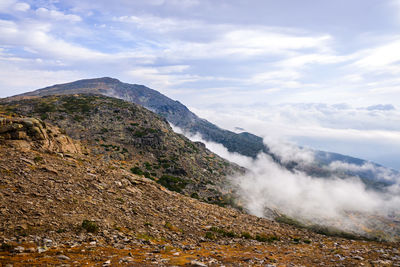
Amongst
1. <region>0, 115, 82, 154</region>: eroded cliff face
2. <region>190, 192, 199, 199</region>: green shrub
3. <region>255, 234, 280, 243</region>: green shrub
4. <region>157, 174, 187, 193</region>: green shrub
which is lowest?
<region>190, 192, 199, 199</region>: green shrub

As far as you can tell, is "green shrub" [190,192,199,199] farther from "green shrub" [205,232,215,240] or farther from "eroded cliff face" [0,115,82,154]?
"green shrub" [205,232,215,240]

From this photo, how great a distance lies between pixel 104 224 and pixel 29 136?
20074 millimetres

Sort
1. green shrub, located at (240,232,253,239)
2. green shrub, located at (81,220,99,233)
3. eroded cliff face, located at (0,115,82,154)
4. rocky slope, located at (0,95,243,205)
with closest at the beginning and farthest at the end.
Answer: green shrub, located at (81,220,99,233)
eroded cliff face, located at (0,115,82,154)
green shrub, located at (240,232,253,239)
rocky slope, located at (0,95,243,205)

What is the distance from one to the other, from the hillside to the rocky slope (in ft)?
117

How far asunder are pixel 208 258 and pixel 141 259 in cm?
530

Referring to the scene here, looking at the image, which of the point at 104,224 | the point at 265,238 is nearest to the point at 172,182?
the point at 265,238

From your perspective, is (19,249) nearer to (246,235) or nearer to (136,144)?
(246,235)

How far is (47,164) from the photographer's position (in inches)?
1000

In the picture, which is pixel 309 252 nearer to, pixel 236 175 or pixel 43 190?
pixel 43 190

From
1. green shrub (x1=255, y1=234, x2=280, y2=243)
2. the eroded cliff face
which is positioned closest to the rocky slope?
the eroded cliff face

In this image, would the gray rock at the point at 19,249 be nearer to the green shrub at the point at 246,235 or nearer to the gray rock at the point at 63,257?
the gray rock at the point at 63,257

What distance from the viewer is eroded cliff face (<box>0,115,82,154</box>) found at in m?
28.0

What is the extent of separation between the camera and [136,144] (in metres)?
84.6

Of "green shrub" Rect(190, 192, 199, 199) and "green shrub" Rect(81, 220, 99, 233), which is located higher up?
"green shrub" Rect(81, 220, 99, 233)
